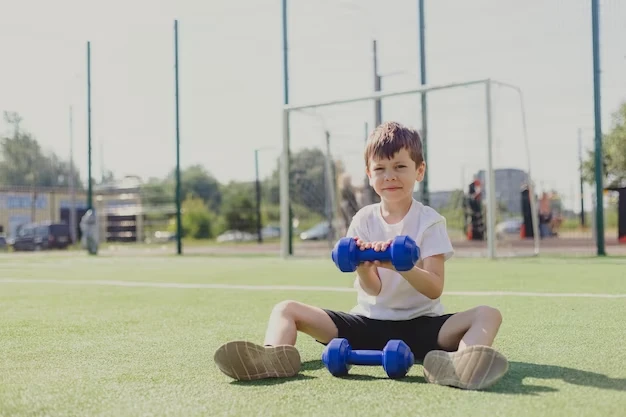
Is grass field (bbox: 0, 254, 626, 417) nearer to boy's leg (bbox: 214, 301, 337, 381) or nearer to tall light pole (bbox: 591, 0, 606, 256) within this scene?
boy's leg (bbox: 214, 301, 337, 381)

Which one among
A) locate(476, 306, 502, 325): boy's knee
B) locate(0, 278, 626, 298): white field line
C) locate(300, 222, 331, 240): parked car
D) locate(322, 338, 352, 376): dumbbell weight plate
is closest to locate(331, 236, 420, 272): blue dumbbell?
locate(322, 338, 352, 376): dumbbell weight plate

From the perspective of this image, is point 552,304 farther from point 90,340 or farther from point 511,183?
point 511,183

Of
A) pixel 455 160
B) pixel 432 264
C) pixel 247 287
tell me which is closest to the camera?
pixel 432 264

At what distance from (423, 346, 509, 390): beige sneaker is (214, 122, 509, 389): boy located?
0.17m

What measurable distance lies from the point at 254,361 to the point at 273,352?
3.0 inches

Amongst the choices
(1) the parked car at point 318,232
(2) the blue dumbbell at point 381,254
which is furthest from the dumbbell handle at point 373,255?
(1) the parked car at point 318,232

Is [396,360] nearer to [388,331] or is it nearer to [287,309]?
[388,331]

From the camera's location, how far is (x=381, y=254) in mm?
2012

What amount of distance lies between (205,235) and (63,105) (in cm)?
539

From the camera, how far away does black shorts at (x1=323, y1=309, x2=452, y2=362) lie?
2342mm

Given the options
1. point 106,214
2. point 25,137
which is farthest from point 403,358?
point 106,214

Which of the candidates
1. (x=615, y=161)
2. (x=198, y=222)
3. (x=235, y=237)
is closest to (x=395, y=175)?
(x=615, y=161)

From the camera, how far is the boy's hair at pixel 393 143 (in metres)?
2.31

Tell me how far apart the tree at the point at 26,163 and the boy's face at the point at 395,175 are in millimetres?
16593
